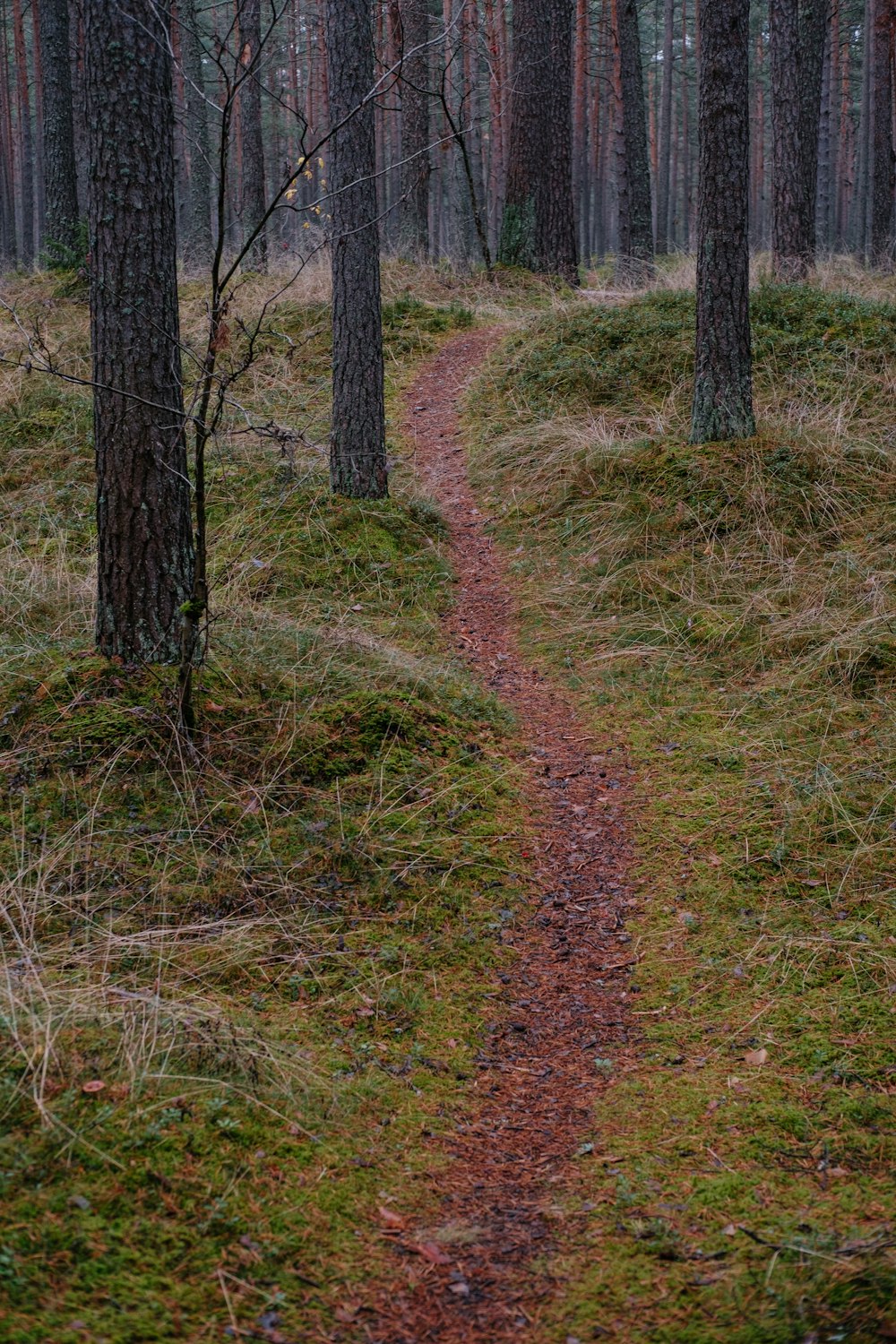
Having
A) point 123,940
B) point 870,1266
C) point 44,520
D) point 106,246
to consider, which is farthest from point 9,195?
point 870,1266

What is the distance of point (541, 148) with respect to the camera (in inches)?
557

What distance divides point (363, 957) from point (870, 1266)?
202 cm

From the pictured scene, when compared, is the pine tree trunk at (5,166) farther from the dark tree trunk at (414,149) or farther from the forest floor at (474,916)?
the forest floor at (474,916)

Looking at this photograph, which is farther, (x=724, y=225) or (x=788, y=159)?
(x=788, y=159)

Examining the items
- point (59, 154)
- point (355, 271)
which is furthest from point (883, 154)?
point (355, 271)

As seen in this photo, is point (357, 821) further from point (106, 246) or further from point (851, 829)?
point (106, 246)

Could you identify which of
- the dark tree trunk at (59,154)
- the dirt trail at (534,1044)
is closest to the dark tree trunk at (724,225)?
the dirt trail at (534,1044)

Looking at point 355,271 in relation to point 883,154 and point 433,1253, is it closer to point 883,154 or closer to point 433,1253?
point 433,1253

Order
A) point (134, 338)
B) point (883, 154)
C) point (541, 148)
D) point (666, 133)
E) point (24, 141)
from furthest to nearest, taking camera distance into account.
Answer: point (24, 141) < point (666, 133) < point (883, 154) < point (541, 148) < point (134, 338)

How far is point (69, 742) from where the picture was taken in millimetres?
4438

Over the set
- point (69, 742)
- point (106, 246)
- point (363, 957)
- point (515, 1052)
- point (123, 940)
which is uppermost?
point (106, 246)

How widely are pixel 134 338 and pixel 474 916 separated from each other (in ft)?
9.77

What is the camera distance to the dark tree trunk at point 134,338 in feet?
14.4

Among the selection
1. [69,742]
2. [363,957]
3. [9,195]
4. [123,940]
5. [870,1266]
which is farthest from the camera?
[9,195]
